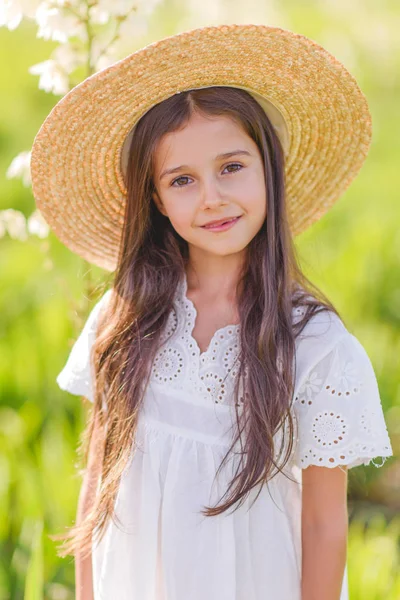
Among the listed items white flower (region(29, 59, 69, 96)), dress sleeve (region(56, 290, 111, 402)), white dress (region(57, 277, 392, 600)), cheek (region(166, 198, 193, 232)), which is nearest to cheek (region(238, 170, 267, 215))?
cheek (region(166, 198, 193, 232))

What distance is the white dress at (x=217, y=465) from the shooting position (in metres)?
1.50

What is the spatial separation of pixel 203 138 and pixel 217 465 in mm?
A: 607

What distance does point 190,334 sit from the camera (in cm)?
167

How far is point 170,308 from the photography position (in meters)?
1.74

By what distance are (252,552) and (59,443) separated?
1136mm

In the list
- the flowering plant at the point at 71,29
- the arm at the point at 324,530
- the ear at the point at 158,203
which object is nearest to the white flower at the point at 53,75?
the flowering plant at the point at 71,29

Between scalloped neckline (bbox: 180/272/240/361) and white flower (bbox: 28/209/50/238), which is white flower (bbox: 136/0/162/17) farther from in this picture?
scalloped neckline (bbox: 180/272/240/361)

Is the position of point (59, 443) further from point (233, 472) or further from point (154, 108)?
point (154, 108)

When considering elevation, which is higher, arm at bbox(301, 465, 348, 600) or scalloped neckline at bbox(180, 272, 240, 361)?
scalloped neckline at bbox(180, 272, 240, 361)

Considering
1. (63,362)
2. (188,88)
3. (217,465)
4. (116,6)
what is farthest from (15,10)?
(63,362)

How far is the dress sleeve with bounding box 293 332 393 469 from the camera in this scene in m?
1.49

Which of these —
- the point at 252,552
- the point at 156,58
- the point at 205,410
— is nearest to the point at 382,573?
the point at 252,552

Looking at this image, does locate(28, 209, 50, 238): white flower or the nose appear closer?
the nose

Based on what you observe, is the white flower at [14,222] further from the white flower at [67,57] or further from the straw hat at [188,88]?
the white flower at [67,57]
